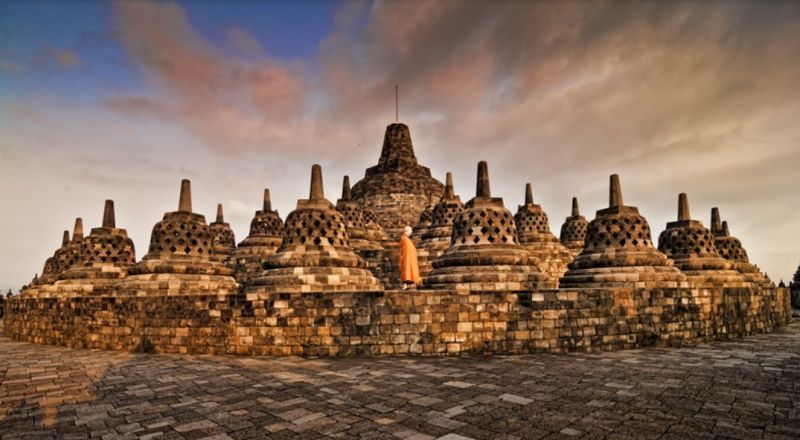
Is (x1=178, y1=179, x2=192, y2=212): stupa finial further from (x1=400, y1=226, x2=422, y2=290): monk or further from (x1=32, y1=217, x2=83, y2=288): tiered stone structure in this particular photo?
(x1=32, y1=217, x2=83, y2=288): tiered stone structure

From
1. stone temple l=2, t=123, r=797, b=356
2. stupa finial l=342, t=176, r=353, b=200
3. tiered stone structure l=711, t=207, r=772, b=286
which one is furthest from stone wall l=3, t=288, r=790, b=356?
stupa finial l=342, t=176, r=353, b=200

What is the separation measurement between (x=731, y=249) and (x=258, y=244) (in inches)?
799

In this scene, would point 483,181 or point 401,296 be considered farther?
point 483,181

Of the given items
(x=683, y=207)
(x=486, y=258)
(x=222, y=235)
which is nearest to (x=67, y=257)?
(x=222, y=235)

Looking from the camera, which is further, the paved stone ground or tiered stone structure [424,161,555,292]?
tiered stone structure [424,161,555,292]

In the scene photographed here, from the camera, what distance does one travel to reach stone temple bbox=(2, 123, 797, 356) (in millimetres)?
8477

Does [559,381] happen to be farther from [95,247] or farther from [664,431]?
[95,247]

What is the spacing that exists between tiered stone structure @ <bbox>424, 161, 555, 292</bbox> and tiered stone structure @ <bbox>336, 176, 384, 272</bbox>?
735 centimetres

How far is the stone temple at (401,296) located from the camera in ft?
27.8

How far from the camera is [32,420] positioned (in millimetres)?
4570

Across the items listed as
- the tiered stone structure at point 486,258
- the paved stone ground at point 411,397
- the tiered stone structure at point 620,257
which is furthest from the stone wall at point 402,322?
the tiered stone structure at point 486,258

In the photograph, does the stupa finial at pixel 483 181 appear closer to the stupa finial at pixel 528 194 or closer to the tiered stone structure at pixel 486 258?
the tiered stone structure at pixel 486 258

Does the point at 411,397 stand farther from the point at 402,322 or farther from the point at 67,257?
the point at 67,257

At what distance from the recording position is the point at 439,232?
64.5 feet
